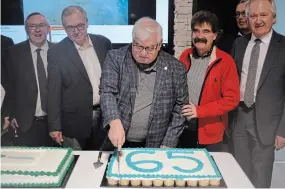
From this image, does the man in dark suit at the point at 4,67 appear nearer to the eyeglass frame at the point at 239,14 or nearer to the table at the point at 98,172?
the table at the point at 98,172

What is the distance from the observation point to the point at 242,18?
8.07 ft

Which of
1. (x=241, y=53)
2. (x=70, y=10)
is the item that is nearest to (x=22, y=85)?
(x=70, y=10)

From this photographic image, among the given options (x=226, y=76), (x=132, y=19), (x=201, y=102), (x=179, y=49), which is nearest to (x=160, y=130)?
(x=201, y=102)

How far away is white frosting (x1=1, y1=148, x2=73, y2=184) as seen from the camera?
4.72ft

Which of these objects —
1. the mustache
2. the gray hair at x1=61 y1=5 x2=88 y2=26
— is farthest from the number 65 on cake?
the gray hair at x1=61 y1=5 x2=88 y2=26

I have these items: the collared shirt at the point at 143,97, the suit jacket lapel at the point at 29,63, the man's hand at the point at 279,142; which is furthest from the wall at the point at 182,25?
the suit jacket lapel at the point at 29,63

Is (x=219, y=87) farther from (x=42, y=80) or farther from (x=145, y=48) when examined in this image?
(x=42, y=80)

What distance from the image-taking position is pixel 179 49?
104 inches

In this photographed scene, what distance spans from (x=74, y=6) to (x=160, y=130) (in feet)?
3.95

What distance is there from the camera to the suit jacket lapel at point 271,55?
2.35 metres

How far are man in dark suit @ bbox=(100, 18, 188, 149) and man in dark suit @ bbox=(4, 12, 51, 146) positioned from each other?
0.83 m

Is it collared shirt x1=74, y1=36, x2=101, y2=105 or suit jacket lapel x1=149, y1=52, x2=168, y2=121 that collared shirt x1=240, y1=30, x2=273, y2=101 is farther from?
collared shirt x1=74, y1=36, x2=101, y2=105

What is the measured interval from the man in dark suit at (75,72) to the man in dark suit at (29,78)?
70mm

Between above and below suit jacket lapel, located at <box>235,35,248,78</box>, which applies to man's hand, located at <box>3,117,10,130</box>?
below
